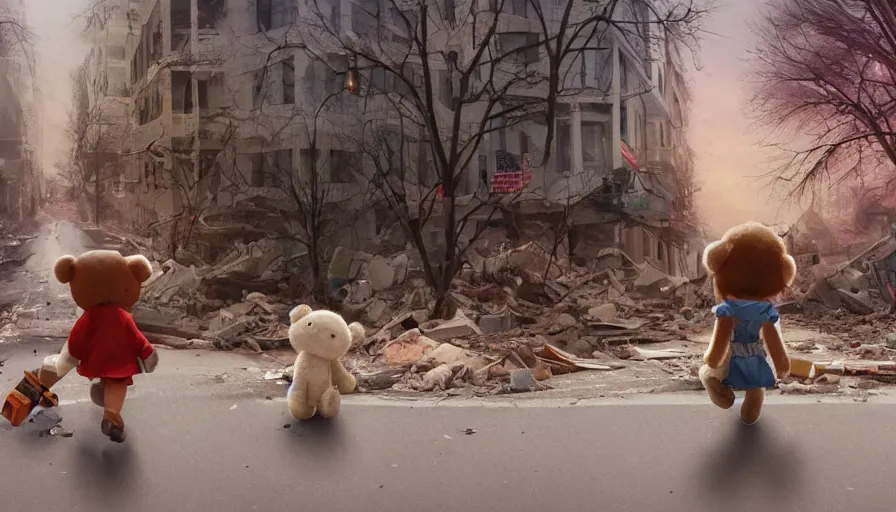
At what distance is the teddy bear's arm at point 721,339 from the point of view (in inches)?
86.6

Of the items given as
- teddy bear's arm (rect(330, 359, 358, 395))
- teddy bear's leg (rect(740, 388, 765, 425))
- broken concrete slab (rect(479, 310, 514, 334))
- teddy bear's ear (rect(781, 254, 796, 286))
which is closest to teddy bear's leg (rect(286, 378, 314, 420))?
teddy bear's arm (rect(330, 359, 358, 395))

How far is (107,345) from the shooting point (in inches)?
88.0

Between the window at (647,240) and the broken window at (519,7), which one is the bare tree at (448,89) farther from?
the window at (647,240)

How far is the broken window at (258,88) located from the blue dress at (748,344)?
10.1 ft

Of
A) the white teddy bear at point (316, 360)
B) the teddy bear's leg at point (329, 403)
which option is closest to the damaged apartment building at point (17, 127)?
the white teddy bear at point (316, 360)

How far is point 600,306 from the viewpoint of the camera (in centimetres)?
447

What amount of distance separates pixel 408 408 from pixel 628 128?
2.43 meters

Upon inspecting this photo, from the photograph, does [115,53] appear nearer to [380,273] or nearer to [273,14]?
[273,14]

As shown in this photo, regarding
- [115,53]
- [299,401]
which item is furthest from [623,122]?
[115,53]

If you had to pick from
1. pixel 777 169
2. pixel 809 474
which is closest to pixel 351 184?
pixel 777 169

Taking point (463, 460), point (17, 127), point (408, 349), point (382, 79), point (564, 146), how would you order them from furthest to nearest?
1. point (382, 79)
2. point (564, 146)
3. point (17, 127)
4. point (408, 349)
5. point (463, 460)

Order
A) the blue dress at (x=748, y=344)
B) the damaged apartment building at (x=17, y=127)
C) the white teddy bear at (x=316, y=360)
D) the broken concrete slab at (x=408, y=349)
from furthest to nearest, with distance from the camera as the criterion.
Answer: the damaged apartment building at (x=17, y=127) → the broken concrete slab at (x=408, y=349) → the white teddy bear at (x=316, y=360) → the blue dress at (x=748, y=344)

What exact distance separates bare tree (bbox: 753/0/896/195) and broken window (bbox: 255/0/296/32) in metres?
2.66

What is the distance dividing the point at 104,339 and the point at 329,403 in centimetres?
71
